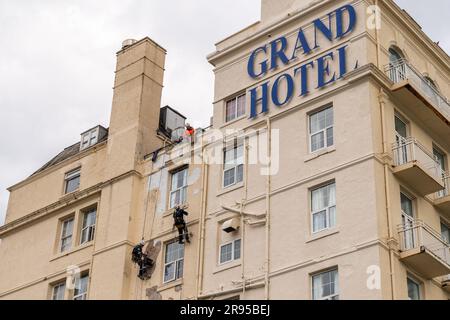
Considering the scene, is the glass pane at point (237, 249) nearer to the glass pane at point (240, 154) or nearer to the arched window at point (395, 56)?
the glass pane at point (240, 154)

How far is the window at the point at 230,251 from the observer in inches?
1600

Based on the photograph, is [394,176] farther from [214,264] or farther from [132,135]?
[132,135]

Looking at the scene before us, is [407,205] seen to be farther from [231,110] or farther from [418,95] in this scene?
[231,110]

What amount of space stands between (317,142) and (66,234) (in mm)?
14110

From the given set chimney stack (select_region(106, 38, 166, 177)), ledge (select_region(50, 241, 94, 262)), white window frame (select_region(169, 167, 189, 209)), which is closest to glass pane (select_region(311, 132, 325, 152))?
white window frame (select_region(169, 167, 189, 209))

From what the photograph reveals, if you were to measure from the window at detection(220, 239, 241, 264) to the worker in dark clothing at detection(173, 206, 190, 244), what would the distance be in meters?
1.97

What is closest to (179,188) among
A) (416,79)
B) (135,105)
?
(135,105)

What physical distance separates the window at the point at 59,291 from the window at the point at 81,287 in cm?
86

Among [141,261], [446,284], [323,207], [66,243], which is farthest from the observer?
[66,243]

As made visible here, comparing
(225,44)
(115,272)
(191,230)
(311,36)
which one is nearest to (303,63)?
(311,36)

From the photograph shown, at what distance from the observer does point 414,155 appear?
129 feet

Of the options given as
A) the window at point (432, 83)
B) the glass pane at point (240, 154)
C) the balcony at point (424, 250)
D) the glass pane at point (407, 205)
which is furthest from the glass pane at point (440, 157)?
the glass pane at point (240, 154)

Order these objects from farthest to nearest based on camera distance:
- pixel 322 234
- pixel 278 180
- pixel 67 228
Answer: pixel 67 228
pixel 278 180
pixel 322 234

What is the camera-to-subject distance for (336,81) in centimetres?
4072
